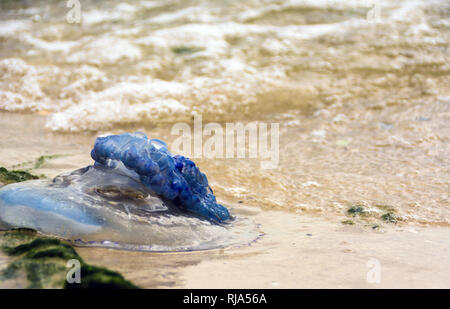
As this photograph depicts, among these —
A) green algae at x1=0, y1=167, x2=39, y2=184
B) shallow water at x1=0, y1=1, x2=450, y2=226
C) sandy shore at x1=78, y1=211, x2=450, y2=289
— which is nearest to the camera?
sandy shore at x1=78, y1=211, x2=450, y2=289

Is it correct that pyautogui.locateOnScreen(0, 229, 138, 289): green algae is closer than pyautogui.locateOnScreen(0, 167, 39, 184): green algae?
Yes

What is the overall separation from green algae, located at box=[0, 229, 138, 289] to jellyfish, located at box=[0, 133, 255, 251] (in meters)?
0.14

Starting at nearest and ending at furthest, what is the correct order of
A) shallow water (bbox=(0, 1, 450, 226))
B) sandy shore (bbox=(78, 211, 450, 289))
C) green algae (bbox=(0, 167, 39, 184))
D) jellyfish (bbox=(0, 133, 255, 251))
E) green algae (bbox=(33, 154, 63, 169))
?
sandy shore (bbox=(78, 211, 450, 289)) < jellyfish (bbox=(0, 133, 255, 251)) < green algae (bbox=(0, 167, 39, 184)) < green algae (bbox=(33, 154, 63, 169)) < shallow water (bbox=(0, 1, 450, 226))

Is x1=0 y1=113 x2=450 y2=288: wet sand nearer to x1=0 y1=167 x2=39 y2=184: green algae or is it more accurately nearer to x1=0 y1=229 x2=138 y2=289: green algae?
x1=0 y1=229 x2=138 y2=289: green algae

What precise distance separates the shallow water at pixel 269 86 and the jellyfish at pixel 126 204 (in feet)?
2.74

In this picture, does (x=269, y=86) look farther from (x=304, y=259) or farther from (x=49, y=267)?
(x=49, y=267)

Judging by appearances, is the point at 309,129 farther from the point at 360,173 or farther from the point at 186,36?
the point at 186,36

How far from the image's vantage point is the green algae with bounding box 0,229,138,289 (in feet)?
4.93

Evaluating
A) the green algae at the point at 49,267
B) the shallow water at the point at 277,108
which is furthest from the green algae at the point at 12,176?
the green algae at the point at 49,267

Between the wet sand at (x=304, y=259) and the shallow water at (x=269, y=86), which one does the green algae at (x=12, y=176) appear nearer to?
the shallow water at (x=269, y=86)

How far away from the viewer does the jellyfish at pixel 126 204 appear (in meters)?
1.90

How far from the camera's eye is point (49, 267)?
1.59 metres

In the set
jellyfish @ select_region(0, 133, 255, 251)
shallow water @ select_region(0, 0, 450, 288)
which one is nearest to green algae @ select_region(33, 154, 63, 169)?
shallow water @ select_region(0, 0, 450, 288)
